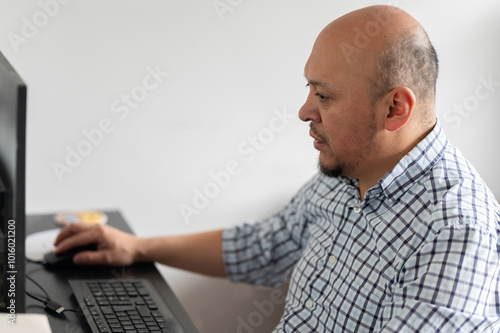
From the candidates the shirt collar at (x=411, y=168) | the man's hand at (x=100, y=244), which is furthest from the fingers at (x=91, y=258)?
the shirt collar at (x=411, y=168)

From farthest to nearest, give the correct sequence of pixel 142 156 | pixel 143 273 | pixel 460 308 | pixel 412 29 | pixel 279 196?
pixel 279 196 → pixel 142 156 → pixel 143 273 → pixel 412 29 → pixel 460 308

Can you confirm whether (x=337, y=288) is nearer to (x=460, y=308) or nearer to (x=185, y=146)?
(x=460, y=308)

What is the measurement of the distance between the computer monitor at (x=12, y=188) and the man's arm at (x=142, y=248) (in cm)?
46

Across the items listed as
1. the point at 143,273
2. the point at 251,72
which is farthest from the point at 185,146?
the point at 143,273

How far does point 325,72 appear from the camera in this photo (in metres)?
1.23

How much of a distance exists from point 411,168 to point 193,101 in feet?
3.17

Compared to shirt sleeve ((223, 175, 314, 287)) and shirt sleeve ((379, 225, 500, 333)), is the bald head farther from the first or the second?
shirt sleeve ((223, 175, 314, 287))

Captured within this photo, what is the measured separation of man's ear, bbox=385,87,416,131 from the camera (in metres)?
1.18

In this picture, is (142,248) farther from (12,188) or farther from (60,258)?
(12,188)

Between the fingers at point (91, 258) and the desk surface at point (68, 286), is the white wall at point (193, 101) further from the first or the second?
the fingers at point (91, 258)

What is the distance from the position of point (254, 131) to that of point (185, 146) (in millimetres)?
229

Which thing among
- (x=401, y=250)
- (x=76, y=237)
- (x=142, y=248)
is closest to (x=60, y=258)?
(x=76, y=237)

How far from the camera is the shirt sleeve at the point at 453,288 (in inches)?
38.5

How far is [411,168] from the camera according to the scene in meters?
1.19
